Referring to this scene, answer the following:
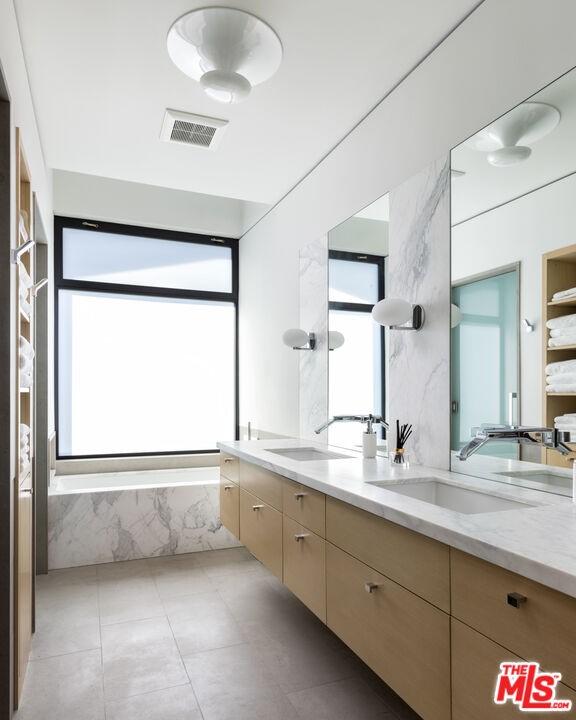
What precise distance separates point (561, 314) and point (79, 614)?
8.62ft

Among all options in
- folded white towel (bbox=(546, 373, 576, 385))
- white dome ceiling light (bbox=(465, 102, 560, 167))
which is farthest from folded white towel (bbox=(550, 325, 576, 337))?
white dome ceiling light (bbox=(465, 102, 560, 167))

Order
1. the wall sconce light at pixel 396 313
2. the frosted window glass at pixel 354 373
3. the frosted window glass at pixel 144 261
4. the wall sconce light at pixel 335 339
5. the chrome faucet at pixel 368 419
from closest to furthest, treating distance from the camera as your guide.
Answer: the wall sconce light at pixel 396 313 < the chrome faucet at pixel 368 419 < the frosted window glass at pixel 354 373 < the wall sconce light at pixel 335 339 < the frosted window glass at pixel 144 261

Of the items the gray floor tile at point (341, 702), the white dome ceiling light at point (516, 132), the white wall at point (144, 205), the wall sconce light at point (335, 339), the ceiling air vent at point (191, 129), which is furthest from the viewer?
the white wall at point (144, 205)

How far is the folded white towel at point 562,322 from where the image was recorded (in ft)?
5.19

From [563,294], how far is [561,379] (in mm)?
256

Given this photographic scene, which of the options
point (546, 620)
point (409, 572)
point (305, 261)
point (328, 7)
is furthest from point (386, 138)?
point (546, 620)

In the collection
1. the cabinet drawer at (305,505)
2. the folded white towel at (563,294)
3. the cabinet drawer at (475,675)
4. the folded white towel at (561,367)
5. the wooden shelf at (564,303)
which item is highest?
the folded white towel at (563,294)

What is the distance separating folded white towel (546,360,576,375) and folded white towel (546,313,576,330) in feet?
0.35

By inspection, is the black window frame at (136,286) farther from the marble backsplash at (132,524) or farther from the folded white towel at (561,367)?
the folded white towel at (561,367)

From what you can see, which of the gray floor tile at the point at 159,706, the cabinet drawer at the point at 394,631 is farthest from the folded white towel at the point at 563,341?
the gray floor tile at the point at 159,706

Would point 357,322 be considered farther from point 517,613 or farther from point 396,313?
point 517,613

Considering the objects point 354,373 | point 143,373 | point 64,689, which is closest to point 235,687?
point 64,689

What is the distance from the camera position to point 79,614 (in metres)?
2.73

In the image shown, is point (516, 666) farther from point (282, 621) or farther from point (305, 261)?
point (305, 261)
